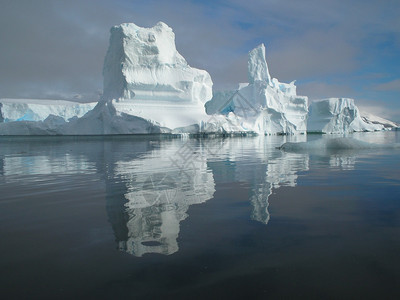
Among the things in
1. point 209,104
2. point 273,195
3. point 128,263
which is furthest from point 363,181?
point 209,104

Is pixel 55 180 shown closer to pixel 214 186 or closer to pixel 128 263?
pixel 214 186

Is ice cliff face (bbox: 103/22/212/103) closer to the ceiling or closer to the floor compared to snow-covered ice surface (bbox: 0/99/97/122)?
closer to the ceiling

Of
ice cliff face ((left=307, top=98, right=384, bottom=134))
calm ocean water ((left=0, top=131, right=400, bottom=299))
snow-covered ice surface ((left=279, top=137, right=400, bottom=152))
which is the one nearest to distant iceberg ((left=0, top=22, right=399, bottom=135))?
ice cliff face ((left=307, top=98, right=384, bottom=134))

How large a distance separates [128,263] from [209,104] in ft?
158

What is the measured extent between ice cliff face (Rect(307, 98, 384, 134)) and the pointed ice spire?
1244 centimetres

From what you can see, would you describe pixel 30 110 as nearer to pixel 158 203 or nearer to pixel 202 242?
pixel 158 203

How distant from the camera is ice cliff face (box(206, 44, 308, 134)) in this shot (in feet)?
131

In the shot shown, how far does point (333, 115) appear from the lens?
49469 mm

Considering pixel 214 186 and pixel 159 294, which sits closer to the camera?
pixel 159 294

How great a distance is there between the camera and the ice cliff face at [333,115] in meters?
48.3

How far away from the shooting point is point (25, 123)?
32.8 meters

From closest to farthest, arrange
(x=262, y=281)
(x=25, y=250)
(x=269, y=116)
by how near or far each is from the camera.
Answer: (x=262, y=281) → (x=25, y=250) → (x=269, y=116)

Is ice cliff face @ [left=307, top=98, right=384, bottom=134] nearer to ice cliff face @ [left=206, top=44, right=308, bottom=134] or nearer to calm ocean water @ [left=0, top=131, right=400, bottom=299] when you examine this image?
ice cliff face @ [left=206, top=44, right=308, bottom=134]

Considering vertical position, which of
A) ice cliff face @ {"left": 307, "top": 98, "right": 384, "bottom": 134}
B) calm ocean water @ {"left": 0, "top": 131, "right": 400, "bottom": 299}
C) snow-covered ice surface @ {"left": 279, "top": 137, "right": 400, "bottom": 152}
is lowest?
calm ocean water @ {"left": 0, "top": 131, "right": 400, "bottom": 299}
